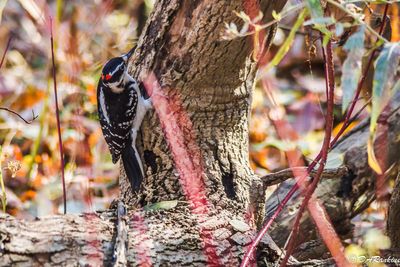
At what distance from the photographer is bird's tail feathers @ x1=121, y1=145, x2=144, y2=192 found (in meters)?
2.60

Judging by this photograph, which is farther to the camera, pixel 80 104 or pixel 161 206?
pixel 80 104

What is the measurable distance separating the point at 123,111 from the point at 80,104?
1.05 metres

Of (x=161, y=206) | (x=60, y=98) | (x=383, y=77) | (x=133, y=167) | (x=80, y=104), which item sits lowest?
(x=383, y=77)

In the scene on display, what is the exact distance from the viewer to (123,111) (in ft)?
10.9

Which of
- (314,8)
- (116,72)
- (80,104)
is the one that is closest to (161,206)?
(314,8)

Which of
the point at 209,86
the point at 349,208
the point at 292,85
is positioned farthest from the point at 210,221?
the point at 292,85

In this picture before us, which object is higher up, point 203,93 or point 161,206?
point 203,93

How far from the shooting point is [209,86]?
8.04 feet

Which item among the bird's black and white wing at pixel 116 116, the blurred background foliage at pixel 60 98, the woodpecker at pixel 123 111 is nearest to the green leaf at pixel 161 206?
the woodpecker at pixel 123 111

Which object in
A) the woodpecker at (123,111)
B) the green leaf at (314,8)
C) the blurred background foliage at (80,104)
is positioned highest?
the blurred background foliage at (80,104)

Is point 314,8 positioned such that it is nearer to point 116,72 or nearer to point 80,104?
point 116,72

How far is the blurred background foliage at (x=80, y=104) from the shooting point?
4160mm

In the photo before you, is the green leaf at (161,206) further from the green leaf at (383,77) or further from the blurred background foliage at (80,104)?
the blurred background foliage at (80,104)

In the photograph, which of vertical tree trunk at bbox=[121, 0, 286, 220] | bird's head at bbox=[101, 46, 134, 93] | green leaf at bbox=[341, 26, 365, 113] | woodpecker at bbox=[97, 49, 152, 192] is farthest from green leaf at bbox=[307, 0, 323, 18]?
bird's head at bbox=[101, 46, 134, 93]
